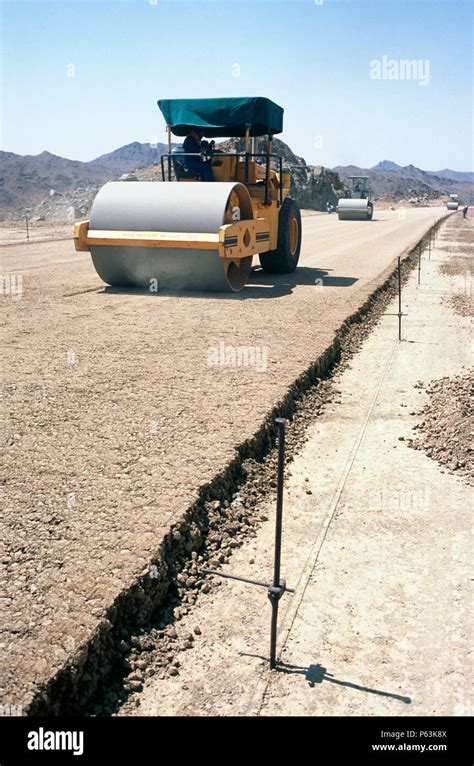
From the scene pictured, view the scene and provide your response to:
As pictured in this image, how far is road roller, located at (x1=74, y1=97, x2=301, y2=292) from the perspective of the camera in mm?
9406

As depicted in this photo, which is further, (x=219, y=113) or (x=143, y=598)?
(x=219, y=113)

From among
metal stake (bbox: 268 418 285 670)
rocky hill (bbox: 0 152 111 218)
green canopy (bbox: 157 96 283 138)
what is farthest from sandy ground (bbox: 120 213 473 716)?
rocky hill (bbox: 0 152 111 218)

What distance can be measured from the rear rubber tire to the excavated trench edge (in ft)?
23.3

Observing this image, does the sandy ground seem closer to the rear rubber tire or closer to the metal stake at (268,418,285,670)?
the metal stake at (268,418,285,670)

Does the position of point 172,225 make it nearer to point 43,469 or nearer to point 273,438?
point 273,438

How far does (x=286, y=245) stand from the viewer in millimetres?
12273

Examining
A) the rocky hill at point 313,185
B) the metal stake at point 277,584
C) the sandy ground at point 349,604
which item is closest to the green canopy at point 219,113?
the sandy ground at point 349,604

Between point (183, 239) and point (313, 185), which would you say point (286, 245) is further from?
point (313, 185)

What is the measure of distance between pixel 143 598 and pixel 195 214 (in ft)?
23.2

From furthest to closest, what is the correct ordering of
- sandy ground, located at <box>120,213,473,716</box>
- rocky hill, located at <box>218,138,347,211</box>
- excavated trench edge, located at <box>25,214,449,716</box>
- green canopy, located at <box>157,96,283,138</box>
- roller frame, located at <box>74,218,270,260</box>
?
rocky hill, located at <box>218,138,347,211</box> → green canopy, located at <box>157,96,283,138</box> → roller frame, located at <box>74,218,270,260</box> → sandy ground, located at <box>120,213,473,716</box> → excavated trench edge, located at <box>25,214,449,716</box>

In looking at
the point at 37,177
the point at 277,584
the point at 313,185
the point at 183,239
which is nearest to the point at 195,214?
the point at 183,239

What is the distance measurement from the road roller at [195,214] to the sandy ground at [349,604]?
4764 mm

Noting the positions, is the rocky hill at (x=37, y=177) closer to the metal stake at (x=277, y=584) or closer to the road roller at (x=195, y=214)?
the road roller at (x=195, y=214)
